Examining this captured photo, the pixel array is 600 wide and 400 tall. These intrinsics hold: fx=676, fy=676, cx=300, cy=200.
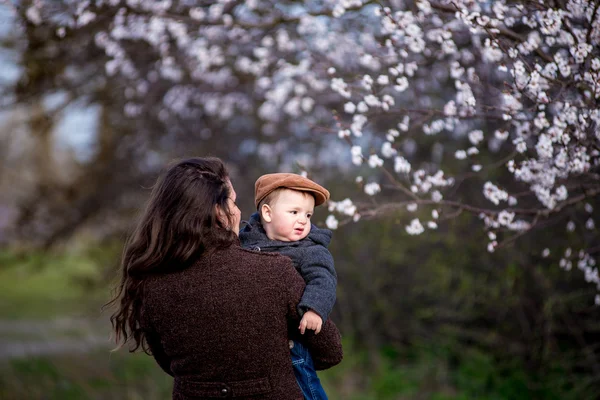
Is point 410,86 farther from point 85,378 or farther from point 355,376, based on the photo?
point 85,378

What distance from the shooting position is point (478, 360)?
219 inches

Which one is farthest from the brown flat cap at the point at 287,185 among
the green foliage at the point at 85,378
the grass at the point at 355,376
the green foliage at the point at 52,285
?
the green foliage at the point at 52,285

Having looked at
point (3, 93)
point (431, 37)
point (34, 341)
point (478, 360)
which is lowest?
point (34, 341)

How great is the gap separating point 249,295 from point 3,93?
5089 millimetres

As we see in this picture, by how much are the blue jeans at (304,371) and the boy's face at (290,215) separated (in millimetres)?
361

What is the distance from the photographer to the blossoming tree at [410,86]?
9.66 ft

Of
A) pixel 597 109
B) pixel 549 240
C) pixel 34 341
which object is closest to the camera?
pixel 597 109

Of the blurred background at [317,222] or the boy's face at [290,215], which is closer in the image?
the boy's face at [290,215]

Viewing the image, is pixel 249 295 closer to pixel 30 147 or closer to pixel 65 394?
pixel 65 394

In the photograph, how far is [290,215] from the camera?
2.27 metres

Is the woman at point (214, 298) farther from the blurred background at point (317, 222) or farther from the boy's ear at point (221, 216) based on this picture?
the blurred background at point (317, 222)

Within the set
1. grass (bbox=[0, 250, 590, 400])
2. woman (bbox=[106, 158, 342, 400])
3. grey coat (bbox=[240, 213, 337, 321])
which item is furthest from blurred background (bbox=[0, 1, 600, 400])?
woman (bbox=[106, 158, 342, 400])

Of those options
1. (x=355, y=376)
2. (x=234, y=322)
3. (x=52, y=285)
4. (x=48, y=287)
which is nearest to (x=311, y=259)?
(x=234, y=322)

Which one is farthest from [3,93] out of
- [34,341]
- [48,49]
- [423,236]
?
[34,341]
